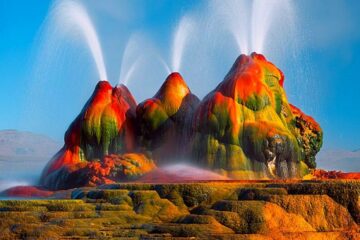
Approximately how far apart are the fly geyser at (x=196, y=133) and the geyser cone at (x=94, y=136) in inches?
3.0

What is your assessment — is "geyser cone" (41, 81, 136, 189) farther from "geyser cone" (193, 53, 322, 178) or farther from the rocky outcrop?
"geyser cone" (193, 53, 322, 178)

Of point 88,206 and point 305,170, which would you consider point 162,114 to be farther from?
point 88,206

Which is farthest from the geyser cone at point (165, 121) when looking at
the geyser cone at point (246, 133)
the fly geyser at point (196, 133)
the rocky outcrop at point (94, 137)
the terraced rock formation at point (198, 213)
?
the terraced rock formation at point (198, 213)

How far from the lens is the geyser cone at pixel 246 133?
1496 inches

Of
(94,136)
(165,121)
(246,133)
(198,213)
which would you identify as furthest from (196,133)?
(198,213)

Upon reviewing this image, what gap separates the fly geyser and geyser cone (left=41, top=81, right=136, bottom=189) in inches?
3.0

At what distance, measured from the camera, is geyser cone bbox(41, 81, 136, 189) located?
42.3 metres

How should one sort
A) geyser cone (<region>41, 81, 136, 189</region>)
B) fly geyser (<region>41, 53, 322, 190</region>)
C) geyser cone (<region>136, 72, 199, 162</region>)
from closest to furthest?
fly geyser (<region>41, 53, 322, 190</region>) → geyser cone (<region>41, 81, 136, 189</region>) → geyser cone (<region>136, 72, 199, 162</region>)

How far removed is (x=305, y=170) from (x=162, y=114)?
38.2 feet

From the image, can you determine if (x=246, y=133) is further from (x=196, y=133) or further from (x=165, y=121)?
(x=165, y=121)

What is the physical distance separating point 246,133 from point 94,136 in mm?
11735

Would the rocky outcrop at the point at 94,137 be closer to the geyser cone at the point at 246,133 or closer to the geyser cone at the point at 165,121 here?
the geyser cone at the point at 165,121

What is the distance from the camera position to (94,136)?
4231 centimetres

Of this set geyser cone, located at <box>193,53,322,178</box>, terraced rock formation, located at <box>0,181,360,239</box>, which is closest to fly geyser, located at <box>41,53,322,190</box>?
geyser cone, located at <box>193,53,322,178</box>
